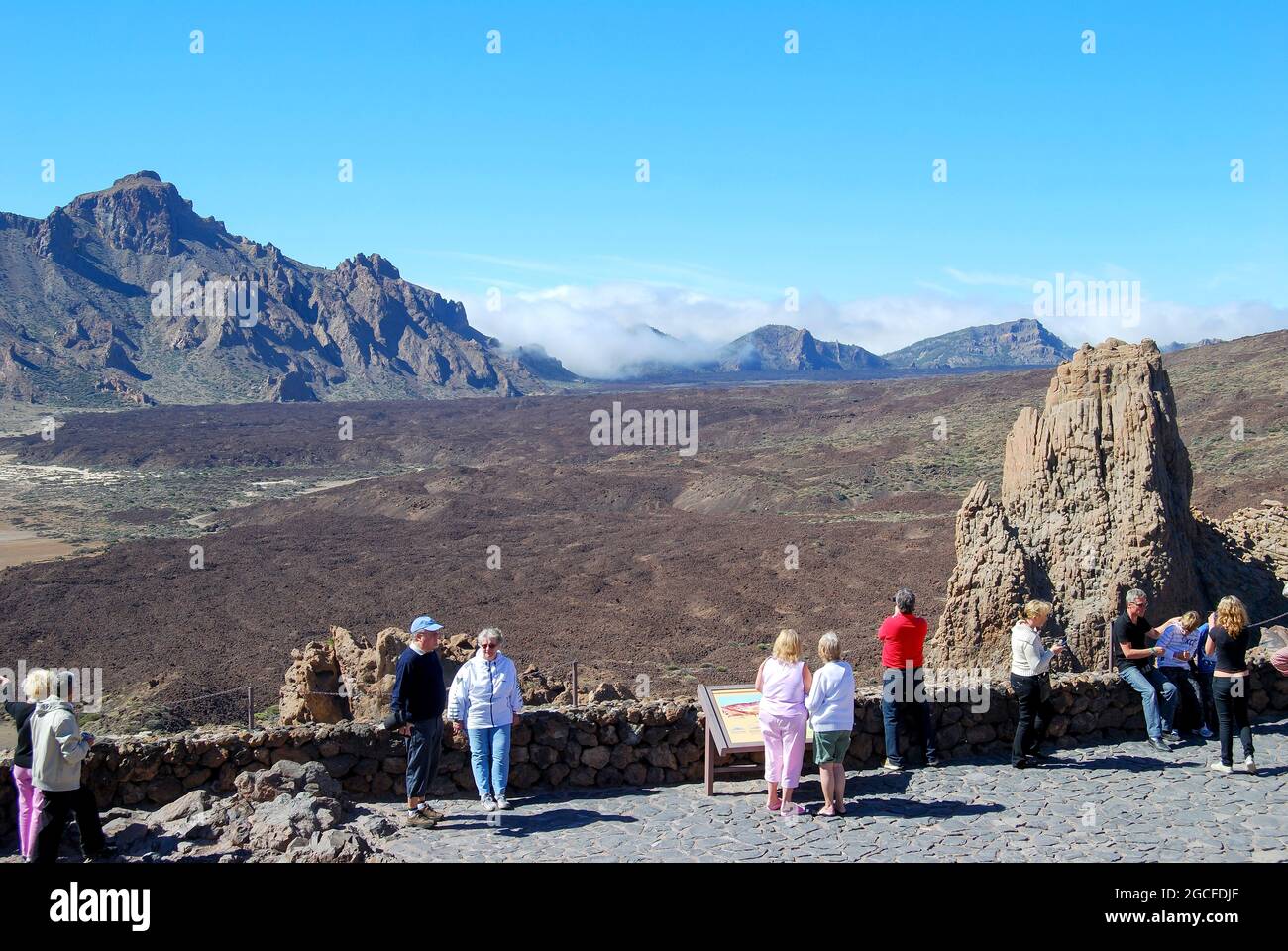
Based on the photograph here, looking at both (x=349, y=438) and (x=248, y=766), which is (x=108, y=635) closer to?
(x=248, y=766)

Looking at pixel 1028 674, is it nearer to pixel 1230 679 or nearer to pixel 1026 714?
pixel 1026 714

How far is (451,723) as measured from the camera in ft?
27.0

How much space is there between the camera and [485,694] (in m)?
7.52

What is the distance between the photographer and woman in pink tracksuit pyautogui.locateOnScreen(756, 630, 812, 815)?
721cm

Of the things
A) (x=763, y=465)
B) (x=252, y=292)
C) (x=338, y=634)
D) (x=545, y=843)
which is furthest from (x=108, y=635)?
(x=252, y=292)

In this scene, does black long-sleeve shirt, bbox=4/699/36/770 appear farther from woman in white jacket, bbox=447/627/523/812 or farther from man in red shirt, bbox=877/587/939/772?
man in red shirt, bbox=877/587/939/772

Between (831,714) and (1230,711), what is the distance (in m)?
3.32

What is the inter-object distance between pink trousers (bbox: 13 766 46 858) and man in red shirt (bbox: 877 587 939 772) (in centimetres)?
593

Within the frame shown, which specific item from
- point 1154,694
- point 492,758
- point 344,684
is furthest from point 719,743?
point 344,684

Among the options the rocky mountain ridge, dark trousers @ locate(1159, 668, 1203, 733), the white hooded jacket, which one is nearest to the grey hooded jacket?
the white hooded jacket

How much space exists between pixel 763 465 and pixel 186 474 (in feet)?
128

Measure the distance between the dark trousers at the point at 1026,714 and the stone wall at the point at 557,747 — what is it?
0.39m

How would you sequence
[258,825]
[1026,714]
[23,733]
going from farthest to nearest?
[1026,714] < [258,825] < [23,733]

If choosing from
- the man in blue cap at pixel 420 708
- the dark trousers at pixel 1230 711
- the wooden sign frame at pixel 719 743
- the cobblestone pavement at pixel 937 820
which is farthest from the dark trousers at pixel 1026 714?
the man in blue cap at pixel 420 708
